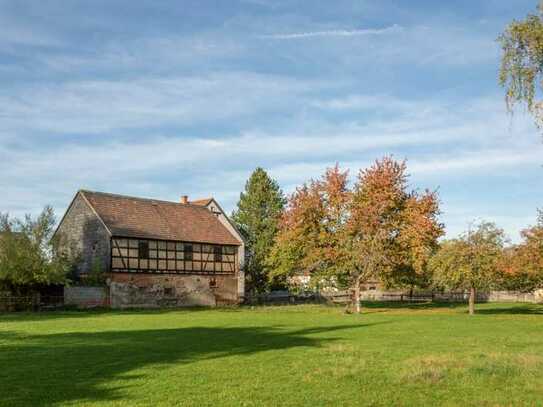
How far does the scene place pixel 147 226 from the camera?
188 ft

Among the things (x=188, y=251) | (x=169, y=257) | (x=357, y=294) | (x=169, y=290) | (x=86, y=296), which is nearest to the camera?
(x=357, y=294)

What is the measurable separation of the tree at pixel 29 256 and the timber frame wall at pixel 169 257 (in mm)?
5790

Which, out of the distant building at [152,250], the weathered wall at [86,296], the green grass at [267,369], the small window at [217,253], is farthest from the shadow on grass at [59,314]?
the small window at [217,253]

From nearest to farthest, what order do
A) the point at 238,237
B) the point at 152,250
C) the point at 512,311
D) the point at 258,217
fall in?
1. the point at 512,311
2. the point at 152,250
3. the point at 238,237
4. the point at 258,217

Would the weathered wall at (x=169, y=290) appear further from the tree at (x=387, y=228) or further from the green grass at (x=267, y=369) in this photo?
the green grass at (x=267, y=369)

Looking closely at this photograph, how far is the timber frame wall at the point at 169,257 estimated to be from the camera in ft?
176

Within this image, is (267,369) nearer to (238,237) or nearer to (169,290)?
(169,290)

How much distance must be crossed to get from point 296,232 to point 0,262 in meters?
22.0

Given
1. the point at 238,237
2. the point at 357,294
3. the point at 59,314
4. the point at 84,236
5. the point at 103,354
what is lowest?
the point at 59,314

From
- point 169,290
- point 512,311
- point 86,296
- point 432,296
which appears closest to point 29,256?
point 86,296

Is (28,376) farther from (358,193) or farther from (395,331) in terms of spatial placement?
(358,193)

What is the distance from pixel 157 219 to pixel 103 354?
42.2 m

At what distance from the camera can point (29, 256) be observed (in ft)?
151

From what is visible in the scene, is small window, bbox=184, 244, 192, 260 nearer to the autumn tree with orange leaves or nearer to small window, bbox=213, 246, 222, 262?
small window, bbox=213, 246, 222, 262
